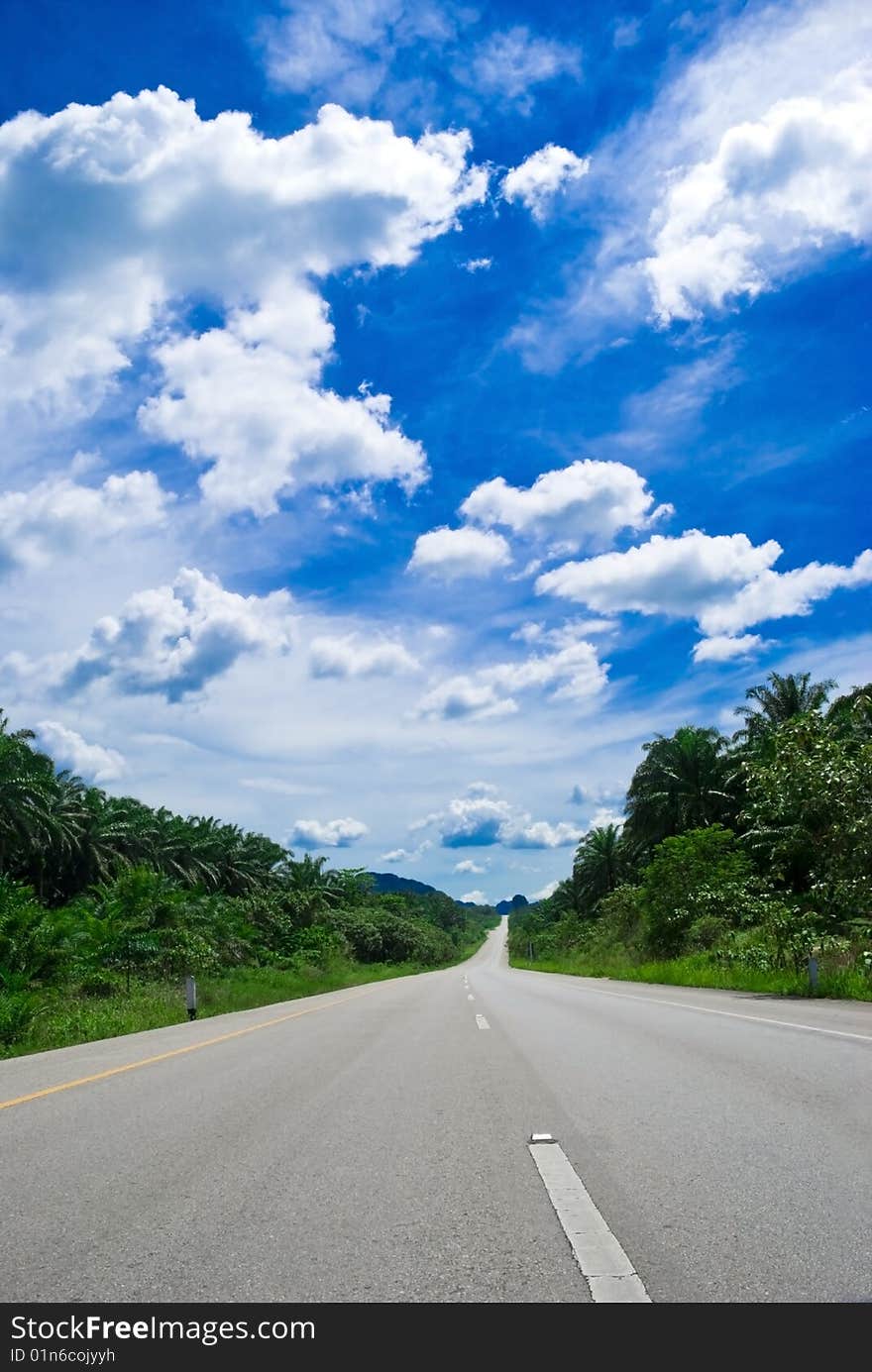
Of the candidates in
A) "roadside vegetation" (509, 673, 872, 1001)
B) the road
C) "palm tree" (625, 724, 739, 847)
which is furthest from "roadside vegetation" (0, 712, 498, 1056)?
"palm tree" (625, 724, 739, 847)

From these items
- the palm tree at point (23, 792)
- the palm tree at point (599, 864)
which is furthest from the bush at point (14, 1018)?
the palm tree at point (599, 864)

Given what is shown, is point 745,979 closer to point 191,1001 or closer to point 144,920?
point 191,1001

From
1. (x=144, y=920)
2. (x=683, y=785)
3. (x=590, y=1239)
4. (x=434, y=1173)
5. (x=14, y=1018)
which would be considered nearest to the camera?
(x=590, y=1239)

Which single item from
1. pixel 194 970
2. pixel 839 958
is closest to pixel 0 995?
pixel 194 970

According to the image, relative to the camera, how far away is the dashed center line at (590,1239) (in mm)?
3236

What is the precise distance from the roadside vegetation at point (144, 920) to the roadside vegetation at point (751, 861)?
44.3 ft

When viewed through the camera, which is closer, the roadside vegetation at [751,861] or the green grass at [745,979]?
the green grass at [745,979]

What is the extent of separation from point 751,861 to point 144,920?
2633cm

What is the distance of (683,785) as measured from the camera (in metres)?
58.3

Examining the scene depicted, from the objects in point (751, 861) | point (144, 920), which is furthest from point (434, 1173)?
point (751, 861)

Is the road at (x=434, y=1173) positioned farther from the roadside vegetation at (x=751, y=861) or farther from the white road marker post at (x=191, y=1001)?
the roadside vegetation at (x=751, y=861)

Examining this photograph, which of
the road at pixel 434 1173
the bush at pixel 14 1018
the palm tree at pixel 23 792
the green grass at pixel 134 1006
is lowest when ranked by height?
the green grass at pixel 134 1006

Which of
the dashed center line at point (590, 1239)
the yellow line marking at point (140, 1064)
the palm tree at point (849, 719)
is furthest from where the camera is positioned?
the palm tree at point (849, 719)

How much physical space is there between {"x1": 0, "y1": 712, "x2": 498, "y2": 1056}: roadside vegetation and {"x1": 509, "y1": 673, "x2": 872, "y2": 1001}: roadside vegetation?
13.5m
